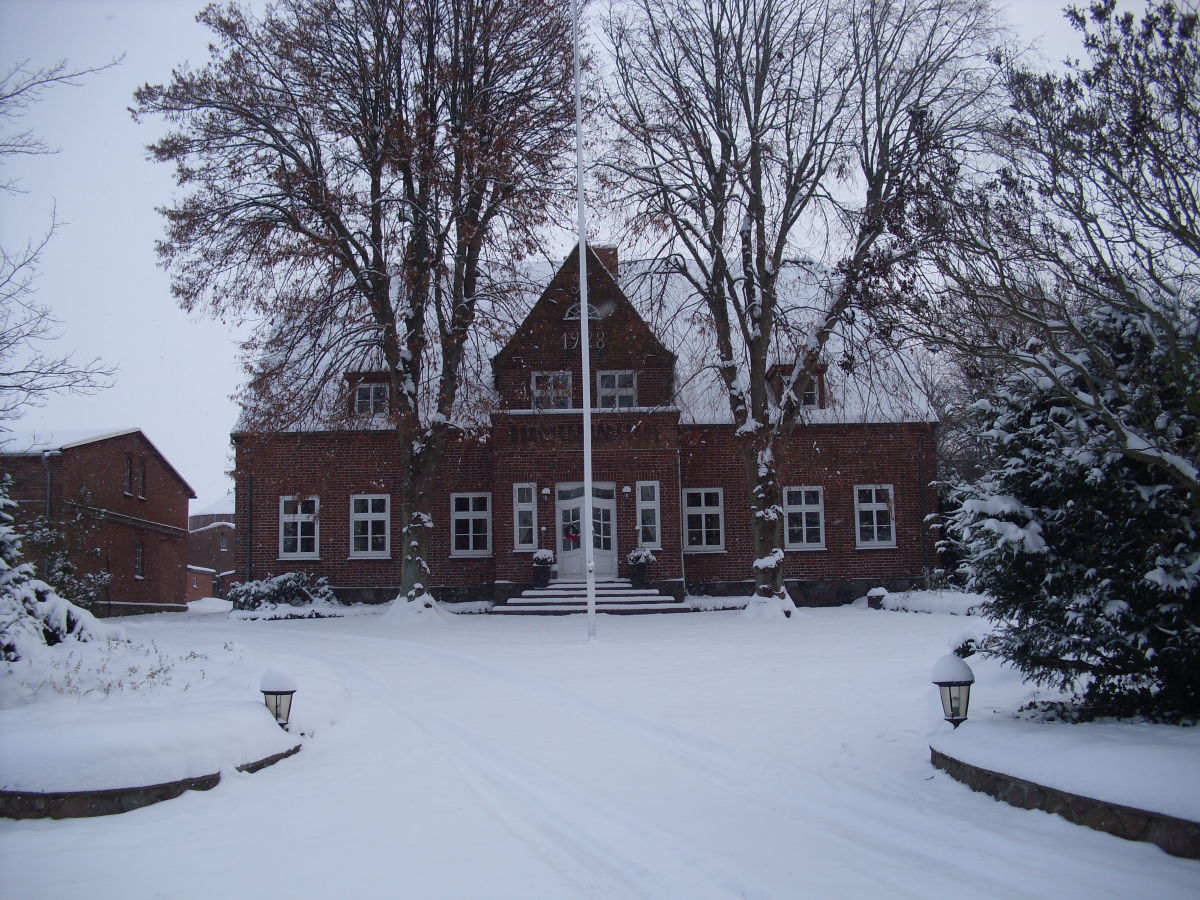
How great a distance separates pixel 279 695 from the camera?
8.26 m

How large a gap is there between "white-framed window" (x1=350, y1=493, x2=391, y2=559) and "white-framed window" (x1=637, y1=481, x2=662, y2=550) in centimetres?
699

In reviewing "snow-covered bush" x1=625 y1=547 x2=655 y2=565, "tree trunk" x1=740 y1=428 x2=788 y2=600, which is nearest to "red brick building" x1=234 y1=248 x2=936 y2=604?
"snow-covered bush" x1=625 y1=547 x2=655 y2=565

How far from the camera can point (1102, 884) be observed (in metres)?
4.84

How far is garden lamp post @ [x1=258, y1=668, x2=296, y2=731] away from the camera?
8.26 metres

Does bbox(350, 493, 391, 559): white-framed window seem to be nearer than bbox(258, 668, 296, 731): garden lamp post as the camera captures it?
No

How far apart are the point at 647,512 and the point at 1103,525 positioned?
17.5m

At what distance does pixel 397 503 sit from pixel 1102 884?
22.4 metres

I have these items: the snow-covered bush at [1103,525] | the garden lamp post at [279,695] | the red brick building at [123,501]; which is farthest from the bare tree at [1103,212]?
the red brick building at [123,501]

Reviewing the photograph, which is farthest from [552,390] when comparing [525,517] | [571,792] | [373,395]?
[571,792]

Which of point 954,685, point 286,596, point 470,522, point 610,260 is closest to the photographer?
point 954,685

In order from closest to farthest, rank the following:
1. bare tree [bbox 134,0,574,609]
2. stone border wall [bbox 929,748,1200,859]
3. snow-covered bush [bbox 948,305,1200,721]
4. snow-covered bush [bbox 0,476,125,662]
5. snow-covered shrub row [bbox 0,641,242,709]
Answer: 1. stone border wall [bbox 929,748,1200,859]
2. snow-covered bush [bbox 948,305,1200,721]
3. snow-covered shrub row [bbox 0,641,242,709]
4. snow-covered bush [bbox 0,476,125,662]
5. bare tree [bbox 134,0,574,609]

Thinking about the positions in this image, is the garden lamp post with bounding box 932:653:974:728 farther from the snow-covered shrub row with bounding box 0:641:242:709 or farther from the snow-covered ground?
the snow-covered shrub row with bounding box 0:641:242:709

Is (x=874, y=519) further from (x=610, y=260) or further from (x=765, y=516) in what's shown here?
(x=610, y=260)

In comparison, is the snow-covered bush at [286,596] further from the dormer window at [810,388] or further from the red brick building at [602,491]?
the dormer window at [810,388]
